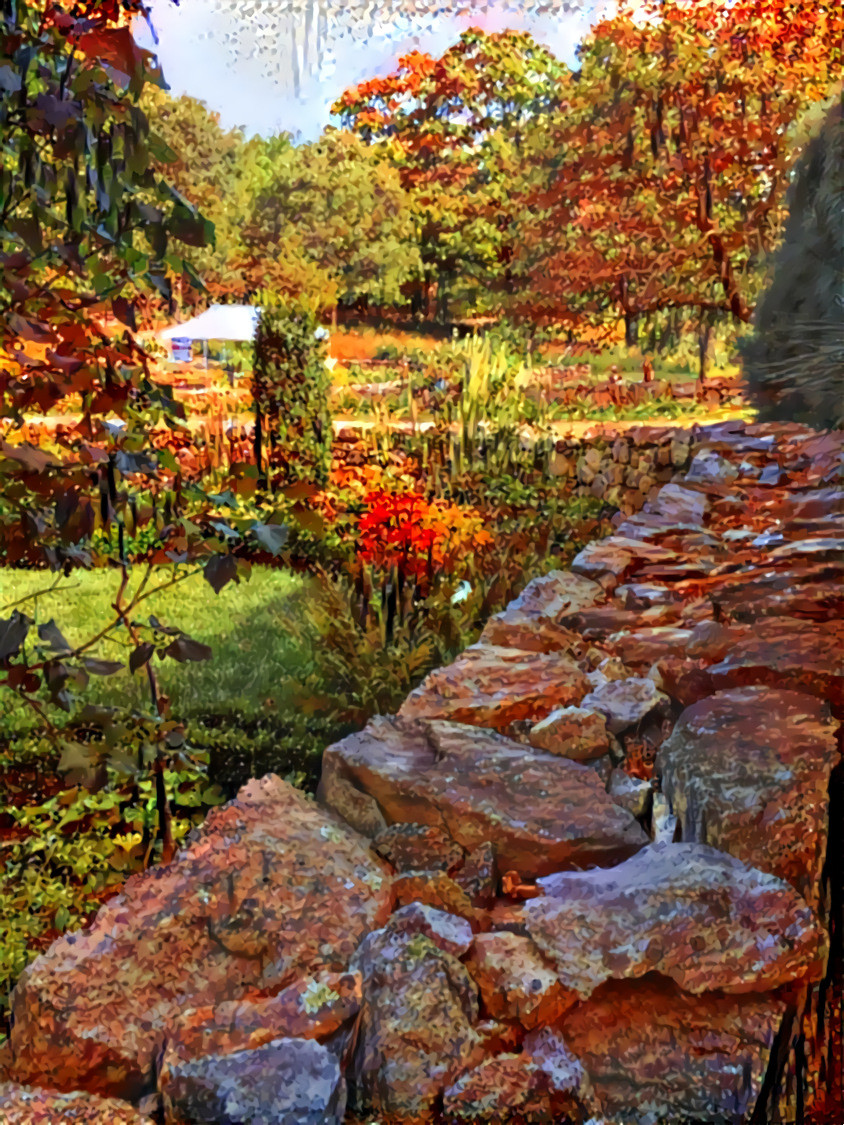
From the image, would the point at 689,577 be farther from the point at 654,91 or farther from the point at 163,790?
the point at 654,91

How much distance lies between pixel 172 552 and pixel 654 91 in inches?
91.4

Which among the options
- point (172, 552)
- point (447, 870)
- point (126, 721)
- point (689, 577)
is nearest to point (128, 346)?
point (172, 552)

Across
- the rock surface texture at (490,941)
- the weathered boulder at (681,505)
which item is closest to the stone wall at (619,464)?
the weathered boulder at (681,505)

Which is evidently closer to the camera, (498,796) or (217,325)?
(498,796)

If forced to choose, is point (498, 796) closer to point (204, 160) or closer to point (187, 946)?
point (187, 946)

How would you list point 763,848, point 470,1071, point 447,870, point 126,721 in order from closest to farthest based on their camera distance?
1. point 470,1071
2. point 763,848
3. point 447,870
4. point 126,721

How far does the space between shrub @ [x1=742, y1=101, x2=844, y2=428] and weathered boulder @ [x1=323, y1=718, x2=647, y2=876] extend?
98 centimetres

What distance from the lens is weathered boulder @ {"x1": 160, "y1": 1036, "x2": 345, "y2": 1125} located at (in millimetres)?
858

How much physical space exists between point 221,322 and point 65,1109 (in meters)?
2.18

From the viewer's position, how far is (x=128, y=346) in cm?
125

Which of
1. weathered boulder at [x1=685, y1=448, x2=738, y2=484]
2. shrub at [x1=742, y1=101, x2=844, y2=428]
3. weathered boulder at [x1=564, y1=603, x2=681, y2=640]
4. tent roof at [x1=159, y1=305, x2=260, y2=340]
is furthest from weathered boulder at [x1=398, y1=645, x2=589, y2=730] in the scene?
weathered boulder at [x1=685, y1=448, x2=738, y2=484]

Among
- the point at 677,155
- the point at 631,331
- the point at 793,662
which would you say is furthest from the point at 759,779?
the point at 631,331

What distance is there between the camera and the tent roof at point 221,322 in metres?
2.55

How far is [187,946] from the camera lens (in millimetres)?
983
